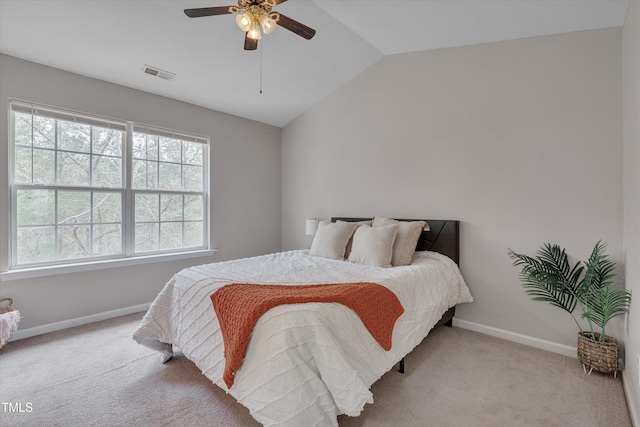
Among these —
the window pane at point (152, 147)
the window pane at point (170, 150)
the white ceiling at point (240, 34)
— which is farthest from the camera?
the window pane at point (170, 150)

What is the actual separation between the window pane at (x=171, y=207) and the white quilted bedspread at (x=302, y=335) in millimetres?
1608

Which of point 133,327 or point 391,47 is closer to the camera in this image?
point 133,327

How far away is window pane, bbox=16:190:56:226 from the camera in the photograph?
2.72 meters

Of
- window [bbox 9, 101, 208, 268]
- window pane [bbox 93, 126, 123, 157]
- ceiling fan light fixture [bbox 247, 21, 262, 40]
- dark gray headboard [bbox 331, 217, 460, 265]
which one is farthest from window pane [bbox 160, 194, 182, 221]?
dark gray headboard [bbox 331, 217, 460, 265]

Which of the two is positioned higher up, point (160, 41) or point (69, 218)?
point (160, 41)

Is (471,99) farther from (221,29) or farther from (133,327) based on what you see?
(133,327)

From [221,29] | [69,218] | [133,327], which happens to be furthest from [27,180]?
[221,29]

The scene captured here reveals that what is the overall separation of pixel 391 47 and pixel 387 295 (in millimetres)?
2756

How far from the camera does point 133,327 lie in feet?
9.82

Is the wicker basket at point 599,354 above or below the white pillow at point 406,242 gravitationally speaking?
below

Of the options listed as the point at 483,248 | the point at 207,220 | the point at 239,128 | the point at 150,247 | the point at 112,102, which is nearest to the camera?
the point at 483,248

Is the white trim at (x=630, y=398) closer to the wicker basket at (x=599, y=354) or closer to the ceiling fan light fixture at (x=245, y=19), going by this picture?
the wicker basket at (x=599, y=354)

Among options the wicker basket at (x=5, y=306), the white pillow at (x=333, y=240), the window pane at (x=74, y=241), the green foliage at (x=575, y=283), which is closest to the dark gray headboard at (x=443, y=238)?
the green foliage at (x=575, y=283)

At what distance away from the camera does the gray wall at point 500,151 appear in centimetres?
238
